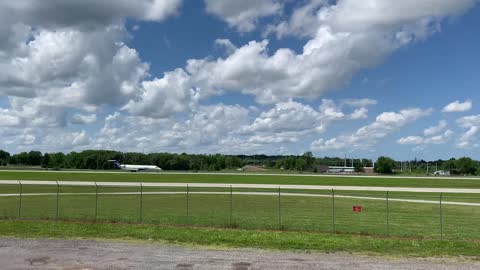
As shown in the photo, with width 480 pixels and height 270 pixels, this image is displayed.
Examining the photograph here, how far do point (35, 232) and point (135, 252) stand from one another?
24.2 feet

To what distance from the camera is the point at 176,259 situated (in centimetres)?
1551

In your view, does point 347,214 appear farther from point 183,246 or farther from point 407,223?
point 183,246

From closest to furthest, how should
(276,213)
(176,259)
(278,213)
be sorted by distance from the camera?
1. (176,259)
2. (278,213)
3. (276,213)

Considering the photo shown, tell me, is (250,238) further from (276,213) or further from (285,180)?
(285,180)

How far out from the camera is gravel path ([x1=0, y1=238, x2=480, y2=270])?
1441cm

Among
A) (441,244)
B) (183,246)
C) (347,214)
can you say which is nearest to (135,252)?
(183,246)

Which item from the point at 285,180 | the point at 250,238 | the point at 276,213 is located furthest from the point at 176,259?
the point at 285,180

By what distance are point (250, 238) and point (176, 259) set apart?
5.19 m

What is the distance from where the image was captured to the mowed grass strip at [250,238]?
58.3ft

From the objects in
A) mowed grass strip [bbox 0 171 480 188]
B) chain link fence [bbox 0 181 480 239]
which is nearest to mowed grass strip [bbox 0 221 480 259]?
chain link fence [bbox 0 181 480 239]

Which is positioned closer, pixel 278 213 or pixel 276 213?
pixel 278 213

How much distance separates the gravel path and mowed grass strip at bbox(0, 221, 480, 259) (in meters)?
1.40

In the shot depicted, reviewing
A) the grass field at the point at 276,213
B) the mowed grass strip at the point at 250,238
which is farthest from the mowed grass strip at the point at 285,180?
the mowed grass strip at the point at 250,238

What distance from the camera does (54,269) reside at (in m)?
13.8
